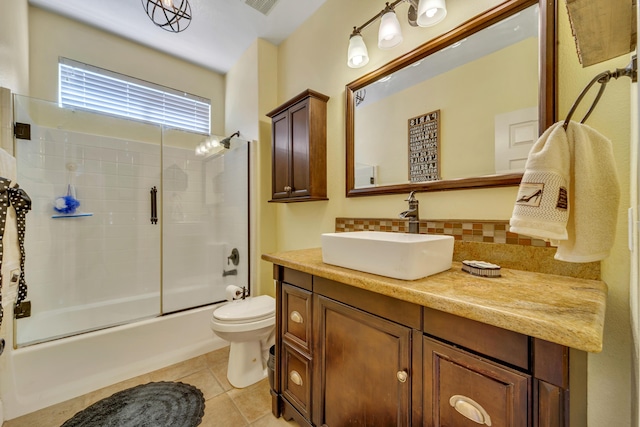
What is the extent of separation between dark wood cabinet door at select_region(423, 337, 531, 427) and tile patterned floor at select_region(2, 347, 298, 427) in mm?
1024

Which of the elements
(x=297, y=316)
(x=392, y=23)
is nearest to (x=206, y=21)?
(x=392, y=23)

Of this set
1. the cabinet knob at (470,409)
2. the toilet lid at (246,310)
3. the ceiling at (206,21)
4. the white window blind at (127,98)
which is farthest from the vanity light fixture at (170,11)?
the cabinet knob at (470,409)

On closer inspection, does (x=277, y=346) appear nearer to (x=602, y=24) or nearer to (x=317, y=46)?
(x=602, y=24)

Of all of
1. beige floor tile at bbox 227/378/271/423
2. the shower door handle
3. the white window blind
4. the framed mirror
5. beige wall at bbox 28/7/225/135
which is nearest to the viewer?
the framed mirror

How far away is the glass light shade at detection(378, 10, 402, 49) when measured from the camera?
1.32 m

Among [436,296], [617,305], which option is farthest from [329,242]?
[617,305]

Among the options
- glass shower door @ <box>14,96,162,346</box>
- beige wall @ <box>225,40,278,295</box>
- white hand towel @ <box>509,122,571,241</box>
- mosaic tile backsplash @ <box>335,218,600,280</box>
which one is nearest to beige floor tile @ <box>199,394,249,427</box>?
beige wall @ <box>225,40,278,295</box>

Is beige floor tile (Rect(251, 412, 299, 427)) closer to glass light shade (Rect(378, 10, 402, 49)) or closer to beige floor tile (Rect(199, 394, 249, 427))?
beige floor tile (Rect(199, 394, 249, 427))

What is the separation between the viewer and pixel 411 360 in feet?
2.57

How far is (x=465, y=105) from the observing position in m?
1.17

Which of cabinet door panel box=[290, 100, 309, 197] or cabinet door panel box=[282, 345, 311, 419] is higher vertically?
cabinet door panel box=[290, 100, 309, 197]

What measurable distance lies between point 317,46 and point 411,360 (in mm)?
2133

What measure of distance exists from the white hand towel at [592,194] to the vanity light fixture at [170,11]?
5.86 feet

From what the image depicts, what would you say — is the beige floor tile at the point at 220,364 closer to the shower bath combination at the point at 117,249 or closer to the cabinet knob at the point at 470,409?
the shower bath combination at the point at 117,249
